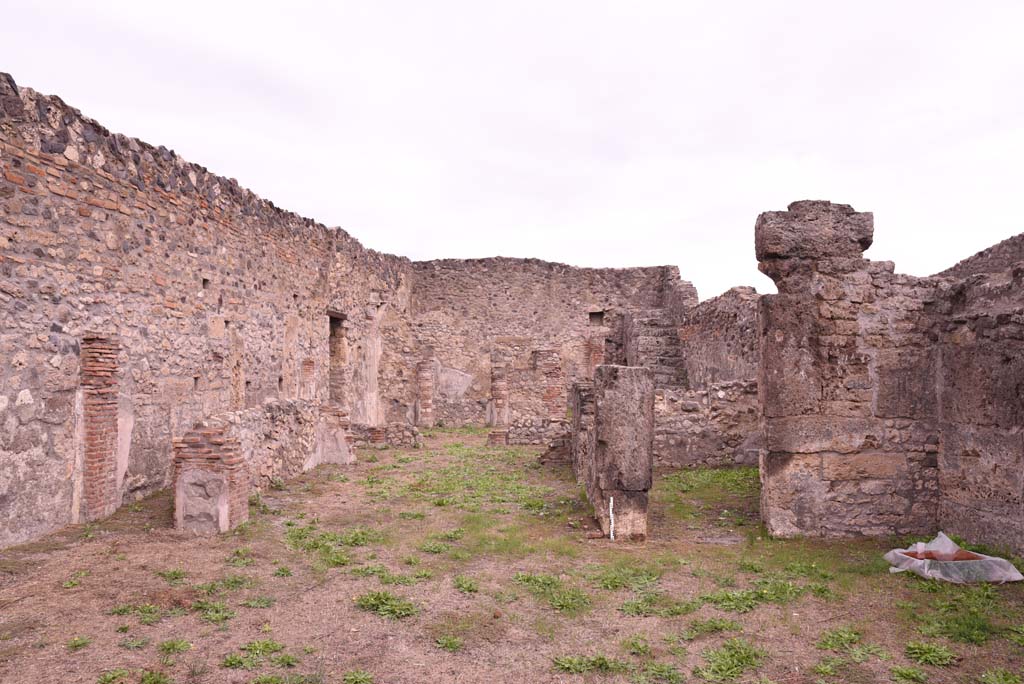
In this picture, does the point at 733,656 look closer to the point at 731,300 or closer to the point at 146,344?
the point at 146,344

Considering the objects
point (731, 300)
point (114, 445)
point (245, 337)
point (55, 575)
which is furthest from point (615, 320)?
point (55, 575)

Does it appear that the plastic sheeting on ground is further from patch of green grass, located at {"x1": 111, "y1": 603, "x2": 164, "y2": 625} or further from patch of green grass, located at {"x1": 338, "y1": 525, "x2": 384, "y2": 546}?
patch of green grass, located at {"x1": 111, "y1": 603, "x2": 164, "y2": 625}

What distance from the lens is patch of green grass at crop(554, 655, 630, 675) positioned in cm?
396

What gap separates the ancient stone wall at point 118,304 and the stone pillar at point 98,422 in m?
0.02

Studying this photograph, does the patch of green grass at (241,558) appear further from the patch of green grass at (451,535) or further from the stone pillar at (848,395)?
the stone pillar at (848,395)

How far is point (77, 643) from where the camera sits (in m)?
4.23

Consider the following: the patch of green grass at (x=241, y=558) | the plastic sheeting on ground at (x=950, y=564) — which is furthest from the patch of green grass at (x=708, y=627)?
the patch of green grass at (x=241, y=558)

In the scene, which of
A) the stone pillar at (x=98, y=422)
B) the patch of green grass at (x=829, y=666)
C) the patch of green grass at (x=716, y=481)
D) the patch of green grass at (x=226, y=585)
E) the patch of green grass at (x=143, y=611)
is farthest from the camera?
the patch of green grass at (x=716, y=481)

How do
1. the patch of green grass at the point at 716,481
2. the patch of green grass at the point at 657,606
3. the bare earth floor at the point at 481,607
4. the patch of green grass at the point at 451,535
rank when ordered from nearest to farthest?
1. the bare earth floor at the point at 481,607
2. the patch of green grass at the point at 657,606
3. the patch of green grass at the point at 451,535
4. the patch of green grass at the point at 716,481

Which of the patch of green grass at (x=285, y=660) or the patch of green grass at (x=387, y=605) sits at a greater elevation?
the patch of green grass at (x=387, y=605)

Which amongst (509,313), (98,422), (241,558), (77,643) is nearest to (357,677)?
(77,643)

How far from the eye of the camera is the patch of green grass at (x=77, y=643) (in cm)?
419

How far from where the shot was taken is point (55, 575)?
562cm

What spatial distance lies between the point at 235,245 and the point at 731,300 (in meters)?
9.93
